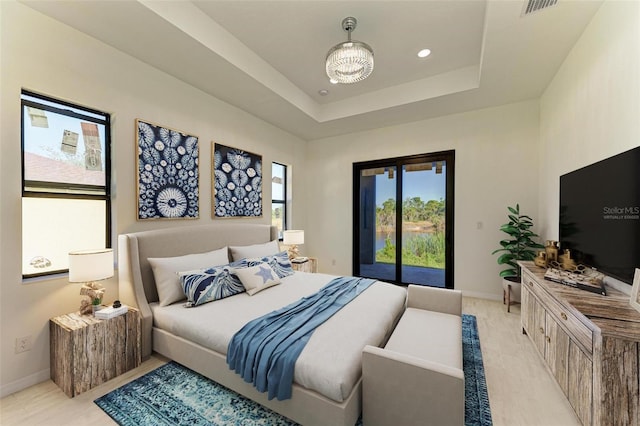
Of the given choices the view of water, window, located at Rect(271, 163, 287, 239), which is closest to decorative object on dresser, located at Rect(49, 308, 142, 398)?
window, located at Rect(271, 163, 287, 239)

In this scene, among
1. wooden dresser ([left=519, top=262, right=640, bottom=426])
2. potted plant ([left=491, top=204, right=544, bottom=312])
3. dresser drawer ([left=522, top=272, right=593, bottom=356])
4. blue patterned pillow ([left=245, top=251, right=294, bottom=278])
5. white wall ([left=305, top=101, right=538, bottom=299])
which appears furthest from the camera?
white wall ([left=305, top=101, right=538, bottom=299])

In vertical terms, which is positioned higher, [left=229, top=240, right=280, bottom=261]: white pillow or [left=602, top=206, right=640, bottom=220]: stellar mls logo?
[left=602, top=206, right=640, bottom=220]: stellar mls logo

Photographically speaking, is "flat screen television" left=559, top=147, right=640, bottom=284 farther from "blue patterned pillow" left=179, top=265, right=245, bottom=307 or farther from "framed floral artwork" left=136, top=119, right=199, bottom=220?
"framed floral artwork" left=136, top=119, right=199, bottom=220

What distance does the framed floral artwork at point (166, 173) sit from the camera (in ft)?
8.70

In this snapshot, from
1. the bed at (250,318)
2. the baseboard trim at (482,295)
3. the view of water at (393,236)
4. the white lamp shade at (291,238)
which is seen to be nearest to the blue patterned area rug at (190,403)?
the bed at (250,318)

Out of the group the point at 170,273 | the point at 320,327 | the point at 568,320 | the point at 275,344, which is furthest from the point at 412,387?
the point at 170,273

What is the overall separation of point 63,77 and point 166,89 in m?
0.88

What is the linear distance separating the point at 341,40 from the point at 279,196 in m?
2.75

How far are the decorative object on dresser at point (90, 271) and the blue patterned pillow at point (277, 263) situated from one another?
49.6 inches

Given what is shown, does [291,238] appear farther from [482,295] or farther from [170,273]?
[482,295]

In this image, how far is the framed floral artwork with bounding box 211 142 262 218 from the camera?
136 inches

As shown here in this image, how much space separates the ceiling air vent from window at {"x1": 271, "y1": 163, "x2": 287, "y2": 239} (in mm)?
3554

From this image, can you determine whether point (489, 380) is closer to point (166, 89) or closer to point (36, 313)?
point (36, 313)

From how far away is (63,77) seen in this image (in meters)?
2.14
